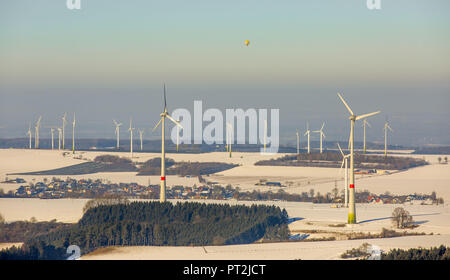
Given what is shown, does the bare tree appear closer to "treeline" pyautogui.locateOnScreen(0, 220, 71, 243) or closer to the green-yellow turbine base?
the green-yellow turbine base

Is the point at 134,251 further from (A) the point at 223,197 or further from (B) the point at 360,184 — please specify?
(B) the point at 360,184

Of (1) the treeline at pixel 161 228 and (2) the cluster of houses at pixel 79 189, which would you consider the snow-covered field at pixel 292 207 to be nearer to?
(1) the treeline at pixel 161 228

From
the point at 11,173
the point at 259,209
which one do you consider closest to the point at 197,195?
the point at 259,209

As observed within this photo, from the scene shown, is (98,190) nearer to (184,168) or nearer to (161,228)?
(184,168)

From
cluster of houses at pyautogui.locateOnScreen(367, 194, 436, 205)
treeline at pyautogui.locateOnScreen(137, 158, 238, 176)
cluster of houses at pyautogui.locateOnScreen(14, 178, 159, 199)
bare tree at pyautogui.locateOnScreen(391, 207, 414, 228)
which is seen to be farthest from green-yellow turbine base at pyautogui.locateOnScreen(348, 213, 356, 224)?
treeline at pyautogui.locateOnScreen(137, 158, 238, 176)

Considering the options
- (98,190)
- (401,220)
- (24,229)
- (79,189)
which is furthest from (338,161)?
(24,229)

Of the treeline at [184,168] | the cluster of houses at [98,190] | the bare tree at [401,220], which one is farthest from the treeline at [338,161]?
the bare tree at [401,220]
